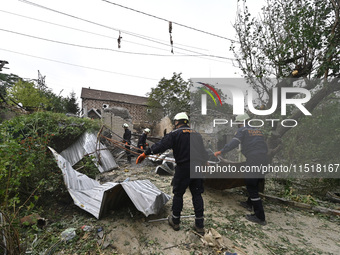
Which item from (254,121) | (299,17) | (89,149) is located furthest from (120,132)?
(299,17)

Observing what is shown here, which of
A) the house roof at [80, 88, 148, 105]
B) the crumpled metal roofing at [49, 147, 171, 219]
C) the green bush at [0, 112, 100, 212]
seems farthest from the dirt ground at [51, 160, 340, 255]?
the house roof at [80, 88, 148, 105]

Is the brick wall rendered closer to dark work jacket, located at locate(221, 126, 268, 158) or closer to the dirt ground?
dark work jacket, located at locate(221, 126, 268, 158)

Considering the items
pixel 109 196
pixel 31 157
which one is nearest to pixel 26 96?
pixel 31 157

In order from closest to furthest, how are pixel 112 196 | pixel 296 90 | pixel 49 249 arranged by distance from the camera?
pixel 49 249
pixel 112 196
pixel 296 90

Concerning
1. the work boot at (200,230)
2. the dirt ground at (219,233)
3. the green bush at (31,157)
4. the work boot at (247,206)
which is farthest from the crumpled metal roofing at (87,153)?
the work boot at (247,206)

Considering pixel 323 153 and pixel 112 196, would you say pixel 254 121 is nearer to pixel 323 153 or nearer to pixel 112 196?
pixel 323 153

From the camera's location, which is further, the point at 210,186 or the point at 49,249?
the point at 210,186

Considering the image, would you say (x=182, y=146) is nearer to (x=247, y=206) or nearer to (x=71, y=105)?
(x=247, y=206)

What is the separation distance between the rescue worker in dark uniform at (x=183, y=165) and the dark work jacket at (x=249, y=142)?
0.85 m

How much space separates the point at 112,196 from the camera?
2711 mm

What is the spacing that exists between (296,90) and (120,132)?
29.7ft

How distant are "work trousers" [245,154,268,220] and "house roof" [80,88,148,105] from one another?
75.3ft

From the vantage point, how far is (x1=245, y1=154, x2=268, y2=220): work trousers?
10.2 feet

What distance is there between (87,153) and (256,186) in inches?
201
